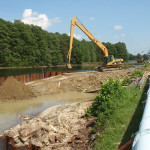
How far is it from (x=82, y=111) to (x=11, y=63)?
5477cm

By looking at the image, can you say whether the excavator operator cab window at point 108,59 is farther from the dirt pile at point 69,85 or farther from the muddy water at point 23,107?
the muddy water at point 23,107

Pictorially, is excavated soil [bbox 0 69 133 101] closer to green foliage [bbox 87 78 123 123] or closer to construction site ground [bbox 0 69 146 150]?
construction site ground [bbox 0 69 146 150]

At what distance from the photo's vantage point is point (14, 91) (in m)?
17.8

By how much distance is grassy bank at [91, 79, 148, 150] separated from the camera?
627 centimetres

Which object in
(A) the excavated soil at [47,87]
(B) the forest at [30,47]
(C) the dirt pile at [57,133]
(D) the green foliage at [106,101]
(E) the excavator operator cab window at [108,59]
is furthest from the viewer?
(B) the forest at [30,47]

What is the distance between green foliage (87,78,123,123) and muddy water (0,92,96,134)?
4.72 meters

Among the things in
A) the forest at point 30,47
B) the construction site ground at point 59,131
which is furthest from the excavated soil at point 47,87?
the forest at point 30,47

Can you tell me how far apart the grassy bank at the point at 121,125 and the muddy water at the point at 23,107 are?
5.57m

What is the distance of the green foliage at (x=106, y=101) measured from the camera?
877cm

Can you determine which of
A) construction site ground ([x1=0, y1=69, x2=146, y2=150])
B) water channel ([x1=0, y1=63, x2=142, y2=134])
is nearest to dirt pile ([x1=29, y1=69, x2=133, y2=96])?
water channel ([x1=0, y1=63, x2=142, y2=134])

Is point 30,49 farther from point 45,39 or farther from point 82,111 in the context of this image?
point 82,111

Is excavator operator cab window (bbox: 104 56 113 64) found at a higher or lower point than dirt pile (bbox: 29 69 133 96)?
higher

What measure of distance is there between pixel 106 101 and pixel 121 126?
2269mm

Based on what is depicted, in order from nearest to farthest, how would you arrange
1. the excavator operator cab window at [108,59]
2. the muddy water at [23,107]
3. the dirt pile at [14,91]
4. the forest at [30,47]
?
1. the muddy water at [23,107]
2. the dirt pile at [14,91]
3. the excavator operator cab window at [108,59]
4. the forest at [30,47]
